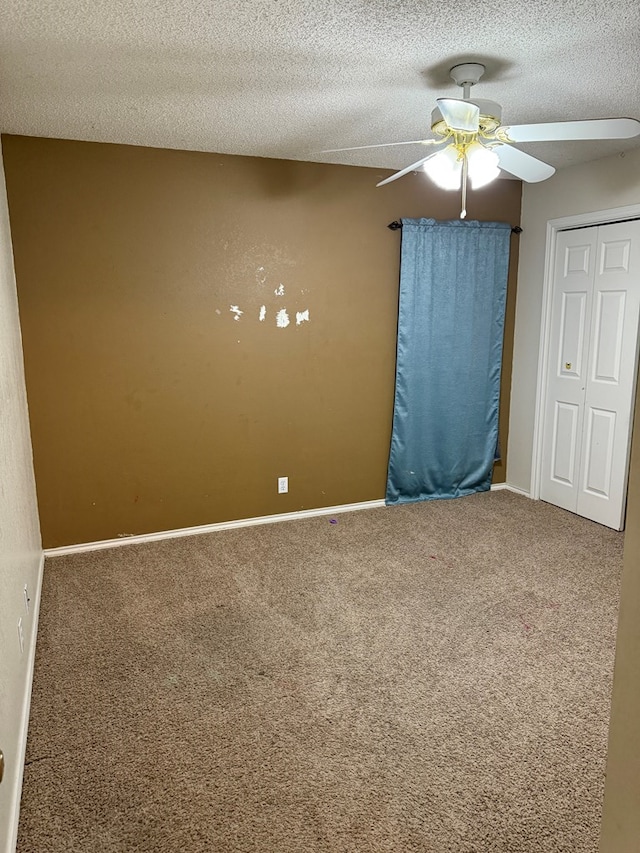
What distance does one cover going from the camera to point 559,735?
2.11 meters

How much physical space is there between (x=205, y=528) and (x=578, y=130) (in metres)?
3.07

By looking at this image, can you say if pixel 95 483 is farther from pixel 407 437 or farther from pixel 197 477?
pixel 407 437

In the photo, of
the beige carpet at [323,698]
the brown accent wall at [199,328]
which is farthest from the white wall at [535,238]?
the beige carpet at [323,698]

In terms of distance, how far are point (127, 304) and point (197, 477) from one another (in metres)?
1.18

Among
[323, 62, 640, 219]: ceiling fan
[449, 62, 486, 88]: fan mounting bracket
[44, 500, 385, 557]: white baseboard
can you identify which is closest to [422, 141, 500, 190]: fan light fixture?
[323, 62, 640, 219]: ceiling fan

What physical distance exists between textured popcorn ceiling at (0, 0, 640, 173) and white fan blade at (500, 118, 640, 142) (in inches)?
9.8

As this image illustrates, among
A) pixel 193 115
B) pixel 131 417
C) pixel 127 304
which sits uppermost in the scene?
pixel 193 115

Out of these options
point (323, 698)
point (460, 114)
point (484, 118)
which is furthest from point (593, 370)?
point (323, 698)

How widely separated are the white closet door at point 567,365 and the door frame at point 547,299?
33 millimetres

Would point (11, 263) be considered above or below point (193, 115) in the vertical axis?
below

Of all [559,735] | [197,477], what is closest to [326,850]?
[559,735]

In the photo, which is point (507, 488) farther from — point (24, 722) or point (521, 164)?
point (24, 722)

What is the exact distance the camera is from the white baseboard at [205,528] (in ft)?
12.2

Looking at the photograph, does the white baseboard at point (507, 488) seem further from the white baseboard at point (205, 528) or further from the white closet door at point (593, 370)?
the white baseboard at point (205, 528)
